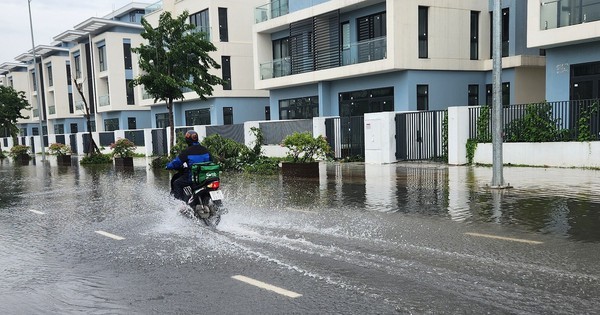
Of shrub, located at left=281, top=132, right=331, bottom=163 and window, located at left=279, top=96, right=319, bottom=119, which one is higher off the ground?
window, located at left=279, top=96, right=319, bottom=119

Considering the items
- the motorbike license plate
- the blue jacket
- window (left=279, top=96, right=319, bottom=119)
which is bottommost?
the motorbike license plate

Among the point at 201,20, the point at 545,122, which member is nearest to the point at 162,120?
the point at 201,20

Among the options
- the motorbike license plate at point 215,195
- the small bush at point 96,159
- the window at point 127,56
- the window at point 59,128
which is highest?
the window at point 127,56

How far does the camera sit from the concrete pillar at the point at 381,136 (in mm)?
21344

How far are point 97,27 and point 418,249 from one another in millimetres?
50097

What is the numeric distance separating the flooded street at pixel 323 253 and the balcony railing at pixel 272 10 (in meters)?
20.7

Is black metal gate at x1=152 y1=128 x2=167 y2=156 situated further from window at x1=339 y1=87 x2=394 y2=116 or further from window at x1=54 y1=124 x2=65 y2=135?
window at x1=54 y1=124 x2=65 y2=135

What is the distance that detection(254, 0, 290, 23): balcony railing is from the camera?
1254 inches

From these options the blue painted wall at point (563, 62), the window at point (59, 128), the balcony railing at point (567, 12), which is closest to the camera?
the balcony railing at point (567, 12)

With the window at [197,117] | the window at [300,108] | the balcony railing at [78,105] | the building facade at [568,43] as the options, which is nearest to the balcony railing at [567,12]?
the building facade at [568,43]

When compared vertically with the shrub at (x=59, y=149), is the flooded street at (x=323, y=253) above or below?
below

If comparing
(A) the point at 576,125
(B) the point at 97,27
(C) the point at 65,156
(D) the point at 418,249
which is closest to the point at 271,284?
(D) the point at 418,249

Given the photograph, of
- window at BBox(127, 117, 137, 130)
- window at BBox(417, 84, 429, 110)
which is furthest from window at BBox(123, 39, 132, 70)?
window at BBox(417, 84, 429, 110)

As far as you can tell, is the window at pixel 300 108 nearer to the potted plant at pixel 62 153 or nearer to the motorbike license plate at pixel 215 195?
the potted plant at pixel 62 153
